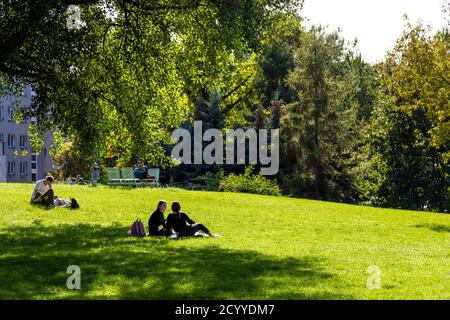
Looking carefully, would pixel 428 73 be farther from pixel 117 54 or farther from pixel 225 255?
pixel 225 255

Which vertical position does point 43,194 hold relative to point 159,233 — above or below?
above

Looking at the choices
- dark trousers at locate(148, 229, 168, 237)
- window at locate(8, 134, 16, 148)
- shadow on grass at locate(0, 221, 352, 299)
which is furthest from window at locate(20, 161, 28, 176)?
dark trousers at locate(148, 229, 168, 237)

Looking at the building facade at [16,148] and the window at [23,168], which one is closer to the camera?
the building facade at [16,148]

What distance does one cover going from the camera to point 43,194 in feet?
82.8

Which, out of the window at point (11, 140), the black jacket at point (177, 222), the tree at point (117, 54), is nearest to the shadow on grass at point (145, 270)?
the black jacket at point (177, 222)

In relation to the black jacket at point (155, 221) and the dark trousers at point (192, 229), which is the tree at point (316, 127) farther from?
the black jacket at point (155, 221)

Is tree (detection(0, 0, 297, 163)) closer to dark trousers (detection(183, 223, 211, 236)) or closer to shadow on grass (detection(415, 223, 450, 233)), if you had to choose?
dark trousers (detection(183, 223, 211, 236))

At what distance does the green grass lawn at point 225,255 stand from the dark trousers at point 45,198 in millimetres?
425

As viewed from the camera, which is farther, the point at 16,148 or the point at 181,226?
the point at 16,148

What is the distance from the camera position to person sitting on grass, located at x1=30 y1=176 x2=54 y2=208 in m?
25.1

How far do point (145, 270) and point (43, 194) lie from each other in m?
13.0

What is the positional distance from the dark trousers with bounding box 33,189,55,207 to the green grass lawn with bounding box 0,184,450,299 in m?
0.42

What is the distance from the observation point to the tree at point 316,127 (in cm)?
4950

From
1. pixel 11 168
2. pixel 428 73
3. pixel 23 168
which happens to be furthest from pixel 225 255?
pixel 23 168
